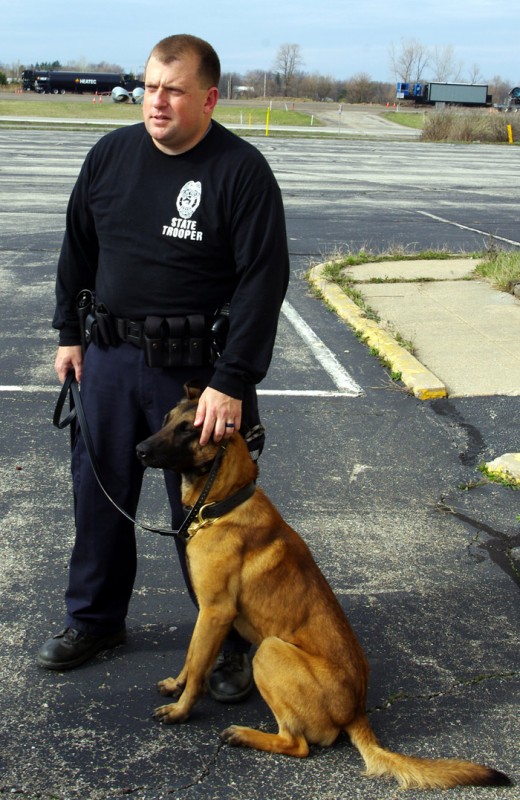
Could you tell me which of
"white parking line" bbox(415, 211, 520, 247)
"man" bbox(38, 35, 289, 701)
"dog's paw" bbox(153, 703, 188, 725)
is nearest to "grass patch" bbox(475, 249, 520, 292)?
"white parking line" bbox(415, 211, 520, 247)

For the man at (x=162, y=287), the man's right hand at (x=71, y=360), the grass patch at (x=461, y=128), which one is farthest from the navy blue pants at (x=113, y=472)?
the grass patch at (x=461, y=128)

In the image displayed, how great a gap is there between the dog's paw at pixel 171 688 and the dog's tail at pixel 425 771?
724 millimetres

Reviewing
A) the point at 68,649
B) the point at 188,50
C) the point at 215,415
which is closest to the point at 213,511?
the point at 215,415

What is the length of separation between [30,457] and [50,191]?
12178mm

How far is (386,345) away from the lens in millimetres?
7500

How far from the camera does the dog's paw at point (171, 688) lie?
3248mm

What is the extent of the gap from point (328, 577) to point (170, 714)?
125 cm

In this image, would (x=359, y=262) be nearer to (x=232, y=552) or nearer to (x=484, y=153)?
(x=232, y=552)

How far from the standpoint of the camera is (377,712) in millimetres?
3252

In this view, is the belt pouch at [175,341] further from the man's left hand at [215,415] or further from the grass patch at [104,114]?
the grass patch at [104,114]

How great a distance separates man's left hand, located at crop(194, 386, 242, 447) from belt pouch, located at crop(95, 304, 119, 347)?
0.47 m

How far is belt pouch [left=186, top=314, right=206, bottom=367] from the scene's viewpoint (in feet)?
10.3

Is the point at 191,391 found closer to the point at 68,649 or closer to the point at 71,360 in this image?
the point at 71,360

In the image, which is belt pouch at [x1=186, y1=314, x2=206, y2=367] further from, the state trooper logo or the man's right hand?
the man's right hand
